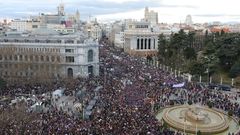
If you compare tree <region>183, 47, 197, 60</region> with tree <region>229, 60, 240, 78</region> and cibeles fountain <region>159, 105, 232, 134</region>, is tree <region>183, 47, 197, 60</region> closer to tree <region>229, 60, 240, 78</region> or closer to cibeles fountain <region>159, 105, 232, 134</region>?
tree <region>229, 60, 240, 78</region>

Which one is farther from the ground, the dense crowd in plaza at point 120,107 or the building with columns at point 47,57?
the building with columns at point 47,57

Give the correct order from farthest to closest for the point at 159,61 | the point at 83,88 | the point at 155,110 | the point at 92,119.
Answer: the point at 159,61 < the point at 83,88 < the point at 155,110 < the point at 92,119

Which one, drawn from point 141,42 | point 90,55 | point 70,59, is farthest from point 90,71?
point 141,42

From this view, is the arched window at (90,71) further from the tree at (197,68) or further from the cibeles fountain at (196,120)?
the cibeles fountain at (196,120)

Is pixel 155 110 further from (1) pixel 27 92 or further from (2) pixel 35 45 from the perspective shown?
(2) pixel 35 45

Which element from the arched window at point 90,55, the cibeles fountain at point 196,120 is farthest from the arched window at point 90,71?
the cibeles fountain at point 196,120

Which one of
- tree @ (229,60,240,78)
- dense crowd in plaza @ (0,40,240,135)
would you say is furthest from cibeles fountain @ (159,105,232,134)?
tree @ (229,60,240,78)

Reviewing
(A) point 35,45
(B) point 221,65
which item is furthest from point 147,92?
(A) point 35,45
